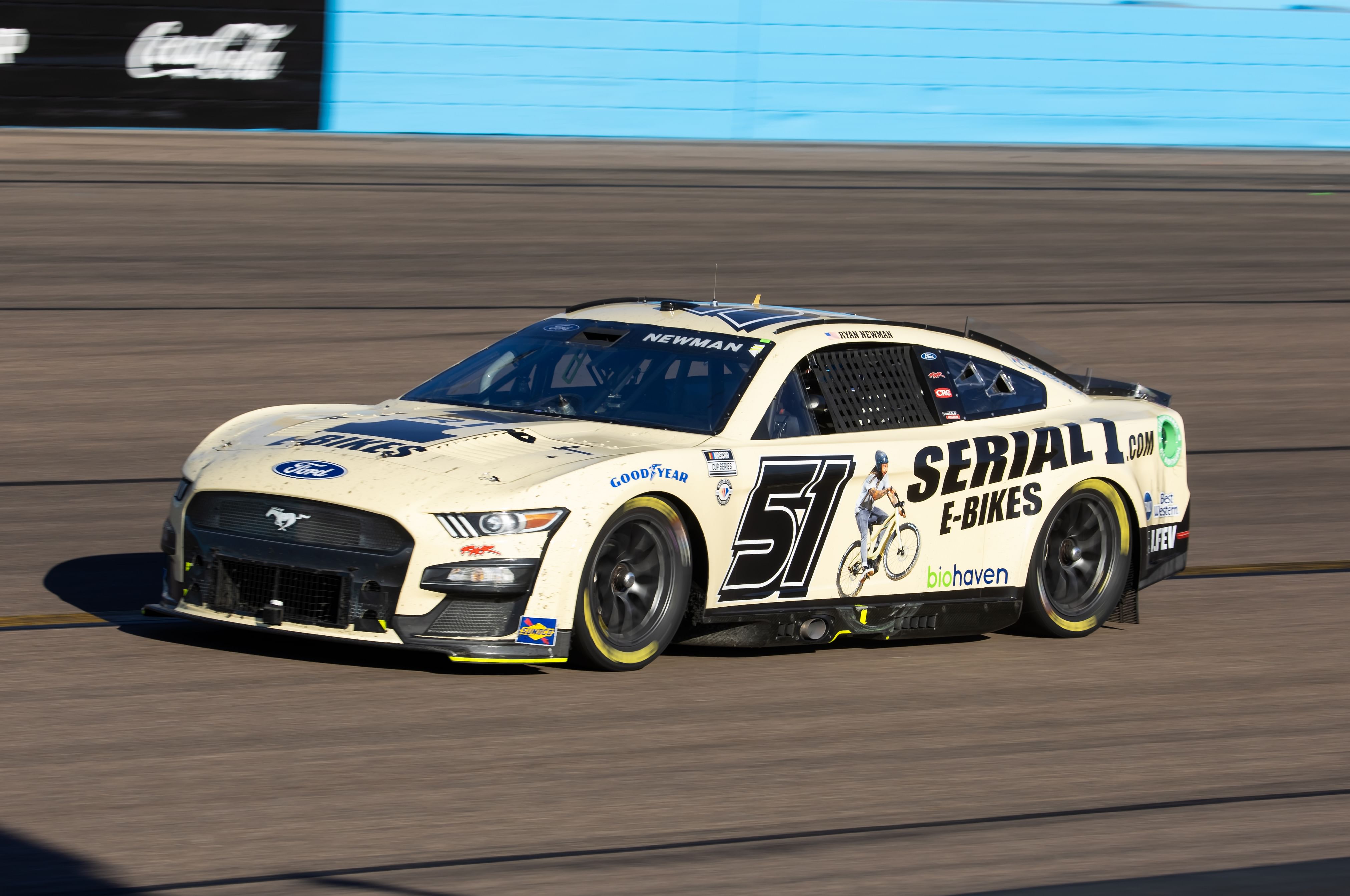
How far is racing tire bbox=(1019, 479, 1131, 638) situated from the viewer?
820 centimetres

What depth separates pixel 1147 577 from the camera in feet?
28.5

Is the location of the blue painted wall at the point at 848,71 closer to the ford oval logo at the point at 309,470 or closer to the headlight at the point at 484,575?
the ford oval logo at the point at 309,470

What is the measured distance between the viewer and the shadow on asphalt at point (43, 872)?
444 cm

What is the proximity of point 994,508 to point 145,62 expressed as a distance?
56.3 feet

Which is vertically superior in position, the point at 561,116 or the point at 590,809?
the point at 561,116

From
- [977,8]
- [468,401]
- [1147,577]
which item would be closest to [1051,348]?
[1147,577]

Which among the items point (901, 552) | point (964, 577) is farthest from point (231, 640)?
point (964, 577)

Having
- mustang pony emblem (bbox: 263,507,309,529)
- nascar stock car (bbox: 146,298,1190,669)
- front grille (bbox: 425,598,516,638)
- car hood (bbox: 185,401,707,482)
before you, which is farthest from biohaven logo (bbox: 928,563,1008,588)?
mustang pony emblem (bbox: 263,507,309,529)

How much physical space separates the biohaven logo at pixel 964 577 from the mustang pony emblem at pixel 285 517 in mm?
2616

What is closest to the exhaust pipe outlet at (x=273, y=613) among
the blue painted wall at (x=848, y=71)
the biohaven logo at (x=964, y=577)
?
the biohaven logo at (x=964, y=577)

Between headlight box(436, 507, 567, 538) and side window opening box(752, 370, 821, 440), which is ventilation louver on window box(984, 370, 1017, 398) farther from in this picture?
headlight box(436, 507, 567, 538)

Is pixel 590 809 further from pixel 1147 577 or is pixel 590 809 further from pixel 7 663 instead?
pixel 1147 577

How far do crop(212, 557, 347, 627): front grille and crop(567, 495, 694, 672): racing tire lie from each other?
0.83m

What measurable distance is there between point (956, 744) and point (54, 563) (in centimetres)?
436
